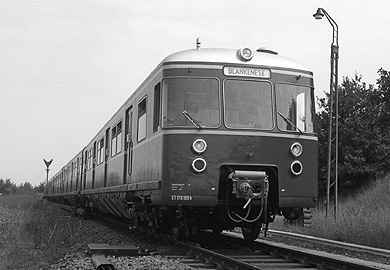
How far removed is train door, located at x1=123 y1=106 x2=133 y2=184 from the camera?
11.6 metres

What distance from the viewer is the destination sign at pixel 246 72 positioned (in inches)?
352

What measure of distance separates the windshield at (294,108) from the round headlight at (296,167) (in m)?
0.52

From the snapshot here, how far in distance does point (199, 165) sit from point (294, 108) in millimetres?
1819

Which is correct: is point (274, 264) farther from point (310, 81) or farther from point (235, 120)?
point (310, 81)

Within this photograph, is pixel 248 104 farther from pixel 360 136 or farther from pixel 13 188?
pixel 13 188

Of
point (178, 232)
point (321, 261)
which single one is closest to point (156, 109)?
point (178, 232)

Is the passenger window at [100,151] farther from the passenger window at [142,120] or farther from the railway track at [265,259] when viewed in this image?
the railway track at [265,259]

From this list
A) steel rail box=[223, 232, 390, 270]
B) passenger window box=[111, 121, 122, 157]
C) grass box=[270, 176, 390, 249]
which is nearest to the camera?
steel rail box=[223, 232, 390, 270]

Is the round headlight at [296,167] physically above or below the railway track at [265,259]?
above

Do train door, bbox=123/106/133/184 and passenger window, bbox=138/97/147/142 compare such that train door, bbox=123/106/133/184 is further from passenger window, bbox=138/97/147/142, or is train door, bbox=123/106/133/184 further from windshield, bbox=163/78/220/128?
windshield, bbox=163/78/220/128

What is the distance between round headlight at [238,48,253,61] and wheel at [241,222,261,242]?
271 centimetres

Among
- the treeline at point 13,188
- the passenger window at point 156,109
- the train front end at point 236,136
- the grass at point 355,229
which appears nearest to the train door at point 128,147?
the passenger window at point 156,109

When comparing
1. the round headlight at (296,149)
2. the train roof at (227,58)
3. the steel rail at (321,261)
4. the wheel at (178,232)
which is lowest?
the steel rail at (321,261)

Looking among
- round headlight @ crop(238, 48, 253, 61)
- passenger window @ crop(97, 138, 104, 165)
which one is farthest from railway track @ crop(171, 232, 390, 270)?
passenger window @ crop(97, 138, 104, 165)
